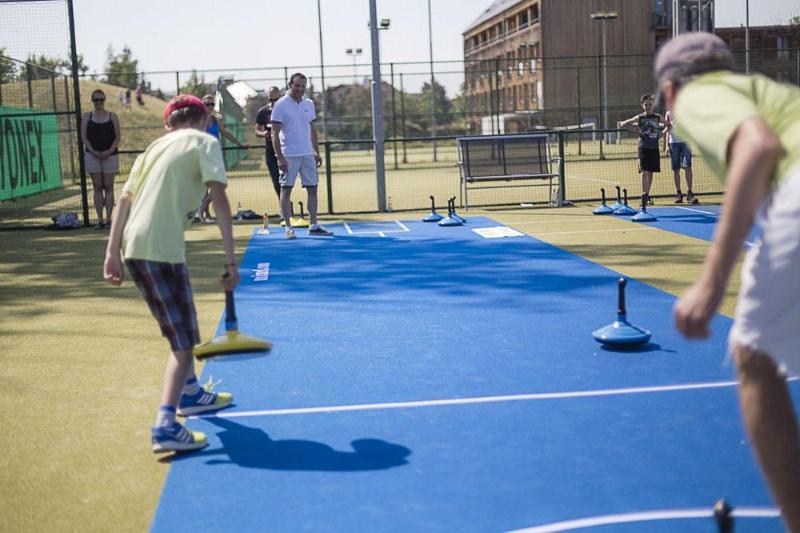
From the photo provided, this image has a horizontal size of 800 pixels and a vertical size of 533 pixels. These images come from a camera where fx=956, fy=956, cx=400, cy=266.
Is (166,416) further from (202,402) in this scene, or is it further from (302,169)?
(302,169)

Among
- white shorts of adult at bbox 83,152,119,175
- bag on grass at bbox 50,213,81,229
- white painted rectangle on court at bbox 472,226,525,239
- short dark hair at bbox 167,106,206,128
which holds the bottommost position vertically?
white painted rectangle on court at bbox 472,226,525,239

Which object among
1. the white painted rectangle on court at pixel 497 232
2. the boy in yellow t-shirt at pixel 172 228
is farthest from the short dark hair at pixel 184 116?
the white painted rectangle on court at pixel 497 232

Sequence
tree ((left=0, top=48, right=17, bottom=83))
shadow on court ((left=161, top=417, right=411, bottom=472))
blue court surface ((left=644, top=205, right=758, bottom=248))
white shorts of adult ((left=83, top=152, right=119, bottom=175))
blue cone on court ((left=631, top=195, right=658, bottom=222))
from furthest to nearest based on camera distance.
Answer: tree ((left=0, top=48, right=17, bottom=83)) → white shorts of adult ((left=83, top=152, right=119, bottom=175)) → blue cone on court ((left=631, top=195, right=658, bottom=222)) → blue court surface ((left=644, top=205, right=758, bottom=248)) → shadow on court ((left=161, top=417, right=411, bottom=472))

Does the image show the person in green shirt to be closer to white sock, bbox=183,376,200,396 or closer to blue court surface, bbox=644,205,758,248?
white sock, bbox=183,376,200,396

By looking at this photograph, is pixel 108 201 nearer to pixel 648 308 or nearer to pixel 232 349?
pixel 648 308

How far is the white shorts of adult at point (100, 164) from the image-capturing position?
15703 mm

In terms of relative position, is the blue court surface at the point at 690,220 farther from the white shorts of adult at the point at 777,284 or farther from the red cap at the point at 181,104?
the white shorts of adult at the point at 777,284

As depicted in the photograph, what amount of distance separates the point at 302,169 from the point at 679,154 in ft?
23.7

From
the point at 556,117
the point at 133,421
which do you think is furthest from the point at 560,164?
the point at 556,117

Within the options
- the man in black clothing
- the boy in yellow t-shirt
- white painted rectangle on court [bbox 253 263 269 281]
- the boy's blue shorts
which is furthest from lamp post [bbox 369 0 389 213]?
the boy in yellow t-shirt

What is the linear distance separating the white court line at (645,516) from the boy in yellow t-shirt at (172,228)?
2.03 m

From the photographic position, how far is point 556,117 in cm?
5797

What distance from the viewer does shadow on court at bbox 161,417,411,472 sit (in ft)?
15.3

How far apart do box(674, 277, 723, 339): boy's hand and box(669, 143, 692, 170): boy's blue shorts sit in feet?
49.3
